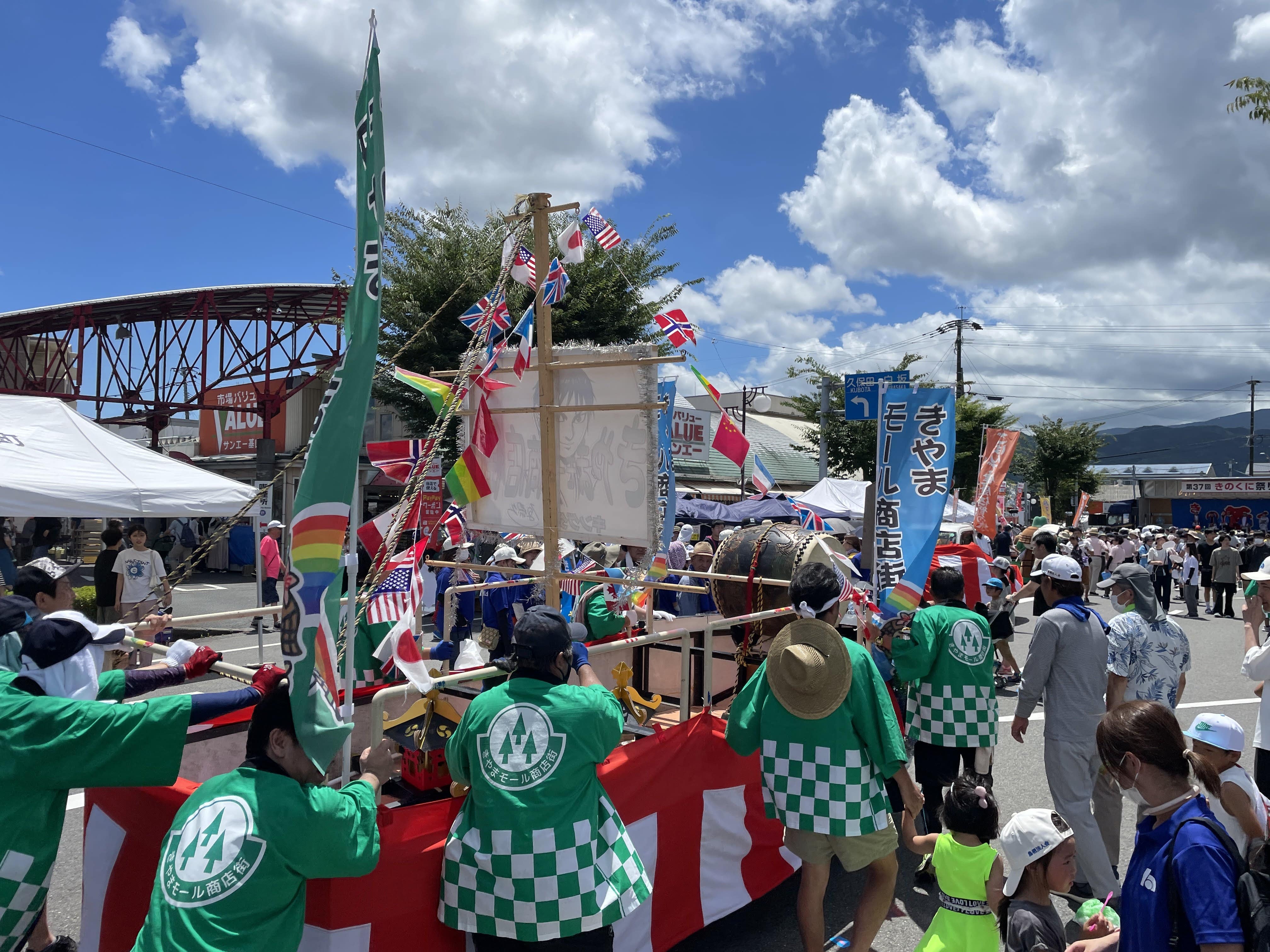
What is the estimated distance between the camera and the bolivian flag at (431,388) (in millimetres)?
5250

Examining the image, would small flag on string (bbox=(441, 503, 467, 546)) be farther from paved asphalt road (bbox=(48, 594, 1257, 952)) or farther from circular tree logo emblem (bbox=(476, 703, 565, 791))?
circular tree logo emblem (bbox=(476, 703, 565, 791))

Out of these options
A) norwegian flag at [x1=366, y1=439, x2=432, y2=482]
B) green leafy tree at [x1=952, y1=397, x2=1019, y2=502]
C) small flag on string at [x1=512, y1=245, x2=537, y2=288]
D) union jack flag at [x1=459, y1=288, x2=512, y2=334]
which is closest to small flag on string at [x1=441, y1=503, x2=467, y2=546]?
norwegian flag at [x1=366, y1=439, x2=432, y2=482]

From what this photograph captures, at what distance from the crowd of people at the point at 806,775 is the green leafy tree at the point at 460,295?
32.6 feet

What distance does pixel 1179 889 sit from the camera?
6.41ft

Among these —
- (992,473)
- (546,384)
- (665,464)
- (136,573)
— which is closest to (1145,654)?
(665,464)

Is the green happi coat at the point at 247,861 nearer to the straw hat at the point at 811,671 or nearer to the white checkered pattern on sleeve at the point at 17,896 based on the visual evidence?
the white checkered pattern on sleeve at the point at 17,896

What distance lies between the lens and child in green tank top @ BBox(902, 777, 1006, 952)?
2971 mm

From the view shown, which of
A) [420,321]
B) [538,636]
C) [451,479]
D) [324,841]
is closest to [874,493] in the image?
[451,479]

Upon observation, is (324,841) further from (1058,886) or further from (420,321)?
(420,321)

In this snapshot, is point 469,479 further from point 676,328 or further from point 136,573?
point 136,573

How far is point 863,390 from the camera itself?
42.5 ft

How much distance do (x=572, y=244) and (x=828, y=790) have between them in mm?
3753

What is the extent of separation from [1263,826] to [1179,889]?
1.03 metres

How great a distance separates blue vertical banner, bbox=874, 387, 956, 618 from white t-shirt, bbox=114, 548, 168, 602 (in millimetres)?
7705
